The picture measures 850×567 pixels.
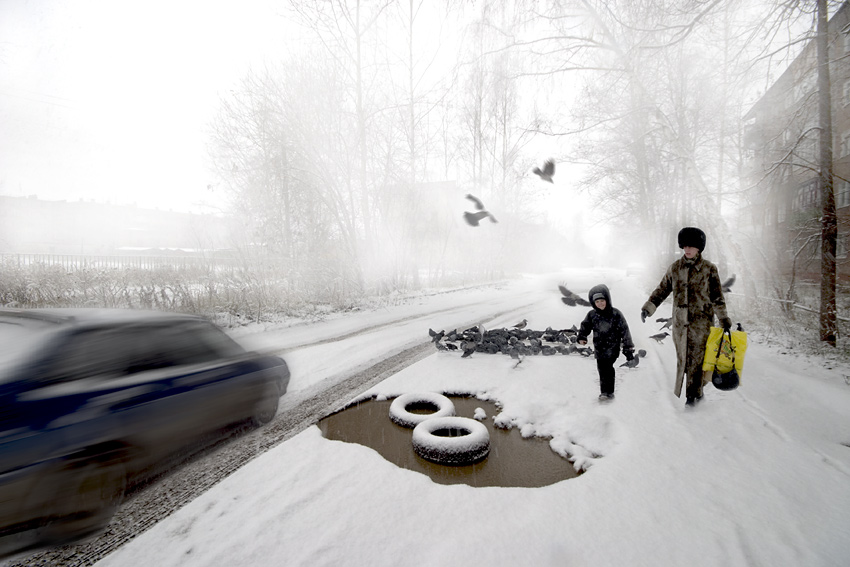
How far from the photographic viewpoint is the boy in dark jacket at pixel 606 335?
4367mm

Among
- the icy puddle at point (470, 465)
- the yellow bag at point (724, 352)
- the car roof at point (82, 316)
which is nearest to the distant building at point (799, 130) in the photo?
the yellow bag at point (724, 352)

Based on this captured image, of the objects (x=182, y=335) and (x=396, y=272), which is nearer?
(x=182, y=335)

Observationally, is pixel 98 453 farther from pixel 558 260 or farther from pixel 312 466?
pixel 558 260

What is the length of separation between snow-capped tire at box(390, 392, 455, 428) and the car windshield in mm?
2780

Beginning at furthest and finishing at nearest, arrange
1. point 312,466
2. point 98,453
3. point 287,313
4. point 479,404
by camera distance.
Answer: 1. point 287,313
2. point 479,404
3. point 312,466
4. point 98,453

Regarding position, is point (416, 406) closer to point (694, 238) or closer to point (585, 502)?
point (585, 502)

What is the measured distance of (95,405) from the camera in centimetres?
223

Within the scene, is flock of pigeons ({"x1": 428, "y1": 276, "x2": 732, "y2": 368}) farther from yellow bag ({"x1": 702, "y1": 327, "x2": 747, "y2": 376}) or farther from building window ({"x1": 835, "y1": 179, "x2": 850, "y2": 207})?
building window ({"x1": 835, "y1": 179, "x2": 850, "y2": 207})

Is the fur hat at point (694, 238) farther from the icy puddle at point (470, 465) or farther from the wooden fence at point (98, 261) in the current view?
the wooden fence at point (98, 261)

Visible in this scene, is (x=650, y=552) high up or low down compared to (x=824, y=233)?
down

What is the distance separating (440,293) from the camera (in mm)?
18266

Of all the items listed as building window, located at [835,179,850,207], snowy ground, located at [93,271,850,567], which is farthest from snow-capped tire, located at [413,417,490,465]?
building window, located at [835,179,850,207]

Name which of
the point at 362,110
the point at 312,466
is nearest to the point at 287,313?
the point at 312,466

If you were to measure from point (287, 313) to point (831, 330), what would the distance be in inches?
449
